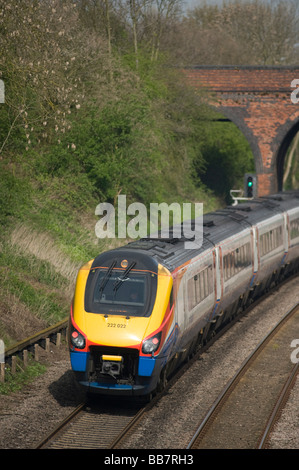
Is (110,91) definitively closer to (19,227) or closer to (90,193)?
(90,193)

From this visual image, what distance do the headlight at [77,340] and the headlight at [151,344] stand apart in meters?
1.08

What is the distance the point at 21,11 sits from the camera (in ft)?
66.0

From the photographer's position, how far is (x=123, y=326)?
12859 millimetres

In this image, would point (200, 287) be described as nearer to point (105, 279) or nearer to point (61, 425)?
point (105, 279)

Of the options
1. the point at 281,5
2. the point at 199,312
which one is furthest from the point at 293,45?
the point at 199,312

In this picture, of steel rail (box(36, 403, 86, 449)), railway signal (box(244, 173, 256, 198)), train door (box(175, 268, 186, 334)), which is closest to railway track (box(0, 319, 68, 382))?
steel rail (box(36, 403, 86, 449))

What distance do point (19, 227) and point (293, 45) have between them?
4547 cm

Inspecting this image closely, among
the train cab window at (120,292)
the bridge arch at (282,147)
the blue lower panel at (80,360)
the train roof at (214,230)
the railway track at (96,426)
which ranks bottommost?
the railway track at (96,426)

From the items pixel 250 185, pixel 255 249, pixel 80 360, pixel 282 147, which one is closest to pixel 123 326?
pixel 80 360

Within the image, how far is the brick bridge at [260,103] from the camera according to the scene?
132 feet

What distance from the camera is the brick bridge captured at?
40312 millimetres

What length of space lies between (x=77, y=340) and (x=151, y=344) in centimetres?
131

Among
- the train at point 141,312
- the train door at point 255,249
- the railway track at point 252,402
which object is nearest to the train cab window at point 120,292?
the train at point 141,312

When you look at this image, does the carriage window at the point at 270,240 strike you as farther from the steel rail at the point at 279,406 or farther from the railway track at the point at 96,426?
the railway track at the point at 96,426
